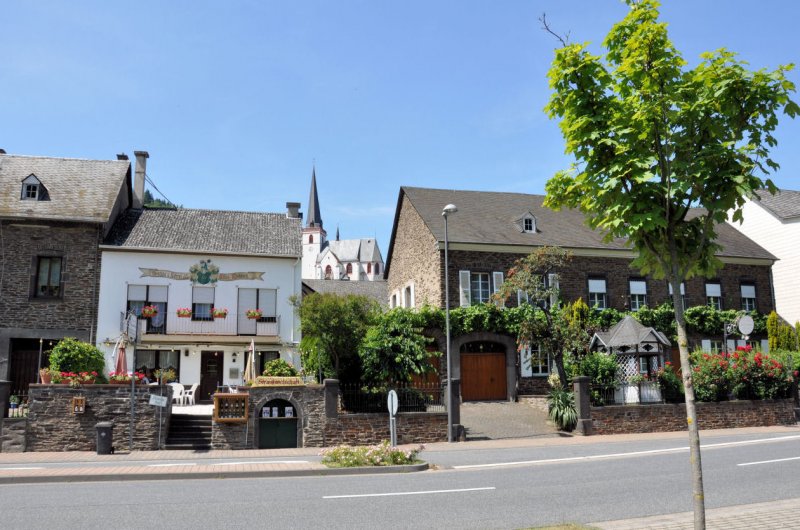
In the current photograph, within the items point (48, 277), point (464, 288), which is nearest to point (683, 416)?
point (464, 288)

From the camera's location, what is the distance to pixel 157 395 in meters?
18.2

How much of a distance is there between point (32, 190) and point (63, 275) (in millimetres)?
4217

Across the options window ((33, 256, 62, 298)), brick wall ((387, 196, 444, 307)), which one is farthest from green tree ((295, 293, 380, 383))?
window ((33, 256, 62, 298))

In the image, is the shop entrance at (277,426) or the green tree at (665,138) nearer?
the green tree at (665,138)

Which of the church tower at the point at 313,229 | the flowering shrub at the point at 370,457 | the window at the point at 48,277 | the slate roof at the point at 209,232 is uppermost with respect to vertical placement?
the church tower at the point at 313,229

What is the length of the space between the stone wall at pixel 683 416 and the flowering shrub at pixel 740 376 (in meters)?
0.44

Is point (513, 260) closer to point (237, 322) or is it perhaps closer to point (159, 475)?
point (237, 322)

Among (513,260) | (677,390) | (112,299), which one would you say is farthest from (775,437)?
(112,299)

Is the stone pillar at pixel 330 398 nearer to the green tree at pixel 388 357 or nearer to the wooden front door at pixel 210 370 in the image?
the green tree at pixel 388 357

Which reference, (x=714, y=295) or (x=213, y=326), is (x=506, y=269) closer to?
(x=714, y=295)

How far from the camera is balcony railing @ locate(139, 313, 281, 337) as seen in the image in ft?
88.5

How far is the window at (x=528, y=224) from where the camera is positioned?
100 feet

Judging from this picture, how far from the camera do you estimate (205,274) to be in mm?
27656

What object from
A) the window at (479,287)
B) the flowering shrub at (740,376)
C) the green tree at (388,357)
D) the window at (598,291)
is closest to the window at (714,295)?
the window at (598,291)
